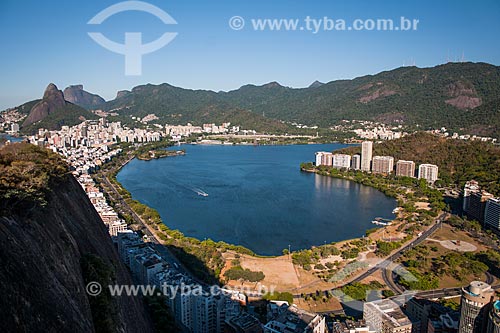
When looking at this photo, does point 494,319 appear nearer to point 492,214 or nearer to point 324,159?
point 492,214

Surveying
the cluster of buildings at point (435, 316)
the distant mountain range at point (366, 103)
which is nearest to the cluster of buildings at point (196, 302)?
the cluster of buildings at point (435, 316)

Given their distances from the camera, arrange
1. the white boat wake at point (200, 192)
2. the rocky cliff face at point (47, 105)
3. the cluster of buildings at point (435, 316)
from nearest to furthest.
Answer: the cluster of buildings at point (435, 316)
the white boat wake at point (200, 192)
the rocky cliff face at point (47, 105)

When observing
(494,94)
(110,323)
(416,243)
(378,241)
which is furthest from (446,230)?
(494,94)

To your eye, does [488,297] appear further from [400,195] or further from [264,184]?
[264,184]

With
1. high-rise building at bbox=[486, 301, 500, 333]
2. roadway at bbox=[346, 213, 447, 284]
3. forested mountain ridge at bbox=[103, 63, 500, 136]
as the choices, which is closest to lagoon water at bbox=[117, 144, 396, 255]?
roadway at bbox=[346, 213, 447, 284]

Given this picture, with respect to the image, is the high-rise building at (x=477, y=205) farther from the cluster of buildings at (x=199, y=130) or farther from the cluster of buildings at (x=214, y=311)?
the cluster of buildings at (x=199, y=130)

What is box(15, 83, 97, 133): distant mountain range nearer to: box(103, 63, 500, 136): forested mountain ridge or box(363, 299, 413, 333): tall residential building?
box(103, 63, 500, 136): forested mountain ridge

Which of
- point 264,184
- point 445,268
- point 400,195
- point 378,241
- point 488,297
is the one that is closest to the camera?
point 488,297
